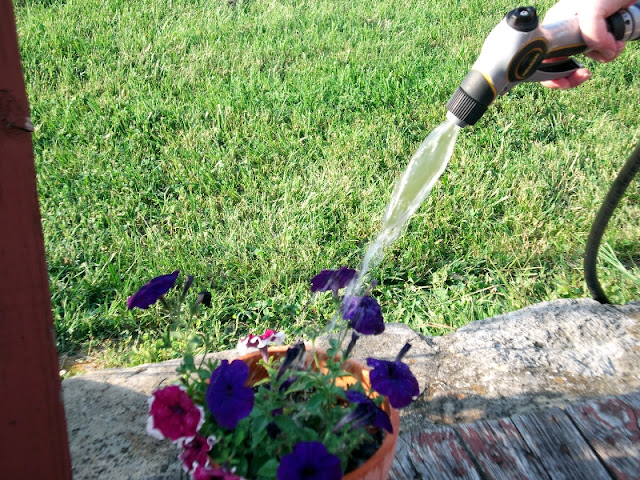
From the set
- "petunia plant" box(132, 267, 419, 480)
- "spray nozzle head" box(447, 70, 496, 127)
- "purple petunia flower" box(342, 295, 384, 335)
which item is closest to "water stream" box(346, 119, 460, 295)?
"spray nozzle head" box(447, 70, 496, 127)

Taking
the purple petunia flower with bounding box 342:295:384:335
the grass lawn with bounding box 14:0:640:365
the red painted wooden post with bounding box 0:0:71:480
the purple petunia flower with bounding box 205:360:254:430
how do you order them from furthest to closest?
the grass lawn with bounding box 14:0:640:365 → the purple petunia flower with bounding box 342:295:384:335 → the purple petunia flower with bounding box 205:360:254:430 → the red painted wooden post with bounding box 0:0:71:480

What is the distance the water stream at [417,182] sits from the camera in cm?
154

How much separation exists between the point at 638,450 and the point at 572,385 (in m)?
0.27

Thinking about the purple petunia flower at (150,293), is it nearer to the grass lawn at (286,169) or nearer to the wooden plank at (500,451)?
the wooden plank at (500,451)

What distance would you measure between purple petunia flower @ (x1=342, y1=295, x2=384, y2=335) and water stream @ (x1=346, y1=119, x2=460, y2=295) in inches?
7.2

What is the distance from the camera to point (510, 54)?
1.32 metres

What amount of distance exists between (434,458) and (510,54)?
87 cm

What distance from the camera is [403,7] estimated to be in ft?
14.4

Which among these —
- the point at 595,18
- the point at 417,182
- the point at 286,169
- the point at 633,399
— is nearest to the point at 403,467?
the point at 633,399

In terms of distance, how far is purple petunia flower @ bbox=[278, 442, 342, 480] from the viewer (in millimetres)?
915

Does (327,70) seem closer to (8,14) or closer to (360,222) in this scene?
(360,222)

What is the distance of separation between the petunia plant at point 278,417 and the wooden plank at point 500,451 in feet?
0.97

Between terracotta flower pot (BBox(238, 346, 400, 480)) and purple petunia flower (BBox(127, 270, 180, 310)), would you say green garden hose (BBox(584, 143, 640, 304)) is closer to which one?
terracotta flower pot (BBox(238, 346, 400, 480))

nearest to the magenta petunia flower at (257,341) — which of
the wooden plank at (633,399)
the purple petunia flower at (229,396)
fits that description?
the purple petunia flower at (229,396)
